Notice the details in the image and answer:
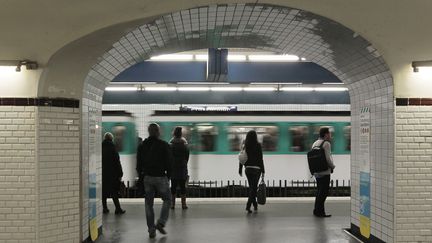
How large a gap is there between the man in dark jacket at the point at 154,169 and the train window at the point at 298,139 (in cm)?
626

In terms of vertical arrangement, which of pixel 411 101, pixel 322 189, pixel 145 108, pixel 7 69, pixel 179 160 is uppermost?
pixel 7 69

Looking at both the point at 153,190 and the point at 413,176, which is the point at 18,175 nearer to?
the point at 153,190

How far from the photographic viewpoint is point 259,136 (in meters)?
12.3

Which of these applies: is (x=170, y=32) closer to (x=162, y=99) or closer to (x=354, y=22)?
(x=354, y=22)

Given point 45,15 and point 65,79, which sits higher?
point 45,15

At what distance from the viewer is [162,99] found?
13336mm

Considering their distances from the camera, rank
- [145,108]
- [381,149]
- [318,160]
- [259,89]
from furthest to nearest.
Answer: [259,89]
[145,108]
[318,160]
[381,149]

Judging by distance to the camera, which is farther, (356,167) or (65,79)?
(356,167)

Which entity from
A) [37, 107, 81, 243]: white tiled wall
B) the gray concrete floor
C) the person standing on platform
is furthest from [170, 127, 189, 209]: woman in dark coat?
[37, 107, 81, 243]: white tiled wall

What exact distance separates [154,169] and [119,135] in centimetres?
606

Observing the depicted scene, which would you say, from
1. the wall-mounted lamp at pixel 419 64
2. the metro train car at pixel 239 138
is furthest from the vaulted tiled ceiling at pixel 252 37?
the metro train car at pixel 239 138

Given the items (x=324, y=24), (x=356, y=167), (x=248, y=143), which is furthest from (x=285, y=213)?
(x=324, y=24)

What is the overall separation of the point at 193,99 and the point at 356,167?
722cm

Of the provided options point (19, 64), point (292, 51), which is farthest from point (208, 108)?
point (19, 64)
